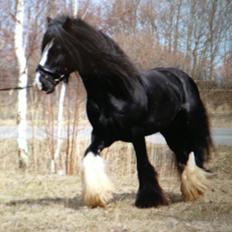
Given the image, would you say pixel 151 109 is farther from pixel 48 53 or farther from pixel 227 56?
pixel 227 56

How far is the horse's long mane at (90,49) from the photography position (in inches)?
206

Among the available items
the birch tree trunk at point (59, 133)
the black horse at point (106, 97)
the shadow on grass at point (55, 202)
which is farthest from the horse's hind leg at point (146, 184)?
the birch tree trunk at point (59, 133)

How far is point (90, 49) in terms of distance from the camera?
5.34 metres

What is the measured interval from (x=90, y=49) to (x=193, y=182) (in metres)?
2.00

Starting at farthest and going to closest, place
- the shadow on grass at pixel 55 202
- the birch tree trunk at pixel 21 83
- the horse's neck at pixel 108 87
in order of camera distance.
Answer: the birch tree trunk at pixel 21 83, the shadow on grass at pixel 55 202, the horse's neck at pixel 108 87

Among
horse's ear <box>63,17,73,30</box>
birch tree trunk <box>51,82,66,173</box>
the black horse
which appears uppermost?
horse's ear <box>63,17,73,30</box>

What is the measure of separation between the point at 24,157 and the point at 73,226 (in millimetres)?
6936

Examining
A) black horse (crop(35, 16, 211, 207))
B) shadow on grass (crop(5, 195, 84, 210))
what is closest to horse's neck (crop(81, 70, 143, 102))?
black horse (crop(35, 16, 211, 207))

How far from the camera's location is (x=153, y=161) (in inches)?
435

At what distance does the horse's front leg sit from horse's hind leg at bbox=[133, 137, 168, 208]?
0.46 meters

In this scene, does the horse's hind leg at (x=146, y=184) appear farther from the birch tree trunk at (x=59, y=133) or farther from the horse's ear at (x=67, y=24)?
the birch tree trunk at (x=59, y=133)

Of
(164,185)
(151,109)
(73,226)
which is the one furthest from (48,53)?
(164,185)

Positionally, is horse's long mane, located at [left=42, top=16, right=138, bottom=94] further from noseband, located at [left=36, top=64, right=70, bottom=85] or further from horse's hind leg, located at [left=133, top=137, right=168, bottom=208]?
horse's hind leg, located at [left=133, top=137, right=168, bottom=208]

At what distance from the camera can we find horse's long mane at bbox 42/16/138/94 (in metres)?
5.24
